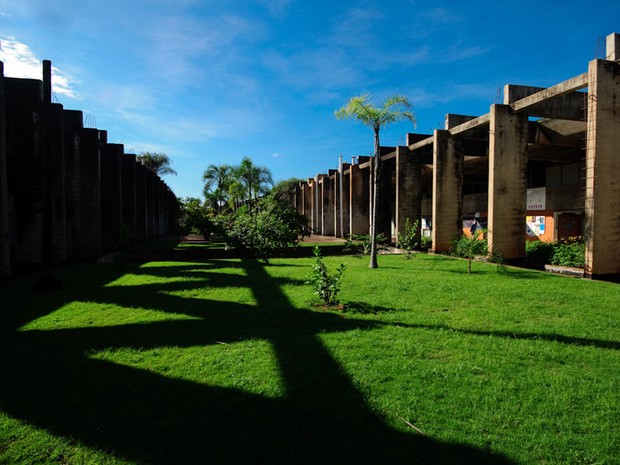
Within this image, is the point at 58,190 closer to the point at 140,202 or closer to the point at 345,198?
the point at 140,202

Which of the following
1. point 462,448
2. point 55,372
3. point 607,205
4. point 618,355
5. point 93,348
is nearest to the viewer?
point 462,448

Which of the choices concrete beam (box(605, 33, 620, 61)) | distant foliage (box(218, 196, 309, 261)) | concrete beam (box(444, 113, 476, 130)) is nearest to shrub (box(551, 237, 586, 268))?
concrete beam (box(605, 33, 620, 61))

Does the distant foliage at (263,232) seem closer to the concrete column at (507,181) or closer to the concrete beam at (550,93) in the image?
the concrete column at (507,181)

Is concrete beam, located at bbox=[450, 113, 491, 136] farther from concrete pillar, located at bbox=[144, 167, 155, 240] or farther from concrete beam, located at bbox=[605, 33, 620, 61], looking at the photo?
concrete pillar, located at bbox=[144, 167, 155, 240]

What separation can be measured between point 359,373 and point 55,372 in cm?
301

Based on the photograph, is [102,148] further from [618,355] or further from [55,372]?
[618,355]

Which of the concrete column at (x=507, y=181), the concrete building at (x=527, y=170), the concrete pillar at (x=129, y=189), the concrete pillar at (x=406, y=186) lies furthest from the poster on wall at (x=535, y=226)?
the concrete pillar at (x=129, y=189)

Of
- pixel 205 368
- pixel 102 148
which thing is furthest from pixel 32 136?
pixel 205 368

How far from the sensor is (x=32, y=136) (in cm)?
1109

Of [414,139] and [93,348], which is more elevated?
[414,139]

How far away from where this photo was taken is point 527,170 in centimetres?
1769

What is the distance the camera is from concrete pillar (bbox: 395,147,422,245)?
1853 cm

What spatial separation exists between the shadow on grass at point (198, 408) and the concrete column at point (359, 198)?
68.6 ft

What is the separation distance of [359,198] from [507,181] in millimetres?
13205
